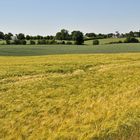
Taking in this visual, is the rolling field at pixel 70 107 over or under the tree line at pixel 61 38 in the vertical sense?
over

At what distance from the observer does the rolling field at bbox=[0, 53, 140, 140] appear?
14242mm

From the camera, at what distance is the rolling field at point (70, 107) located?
14242mm

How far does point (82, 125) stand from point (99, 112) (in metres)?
2.13

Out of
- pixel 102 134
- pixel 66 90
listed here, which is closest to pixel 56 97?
pixel 66 90

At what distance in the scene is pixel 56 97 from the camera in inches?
818

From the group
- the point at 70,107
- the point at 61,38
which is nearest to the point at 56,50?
the point at 61,38

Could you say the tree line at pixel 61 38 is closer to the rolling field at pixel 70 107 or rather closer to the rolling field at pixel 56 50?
the rolling field at pixel 56 50

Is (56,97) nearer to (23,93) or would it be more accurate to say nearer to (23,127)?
(23,93)

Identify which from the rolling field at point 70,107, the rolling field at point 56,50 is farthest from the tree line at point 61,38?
the rolling field at point 70,107

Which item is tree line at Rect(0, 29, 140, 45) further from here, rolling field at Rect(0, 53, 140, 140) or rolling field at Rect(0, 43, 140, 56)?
rolling field at Rect(0, 53, 140, 140)

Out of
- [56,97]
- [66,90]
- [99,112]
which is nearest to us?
[99,112]

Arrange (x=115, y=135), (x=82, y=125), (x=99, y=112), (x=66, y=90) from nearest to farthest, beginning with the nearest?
(x=115, y=135) → (x=82, y=125) → (x=99, y=112) → (x=66, y=90)

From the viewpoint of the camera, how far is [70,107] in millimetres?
18312

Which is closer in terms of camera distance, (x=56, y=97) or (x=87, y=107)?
(x=87, y=107)
